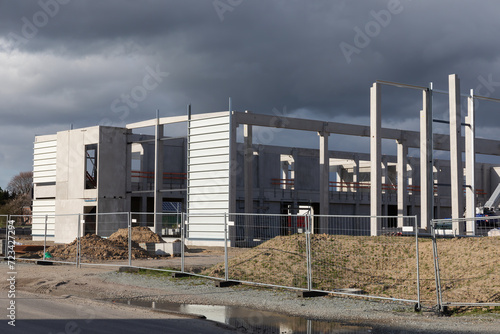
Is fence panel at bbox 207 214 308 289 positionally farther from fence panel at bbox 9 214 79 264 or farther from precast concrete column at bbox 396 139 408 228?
precast concrete column at bbox 396 139 408 228

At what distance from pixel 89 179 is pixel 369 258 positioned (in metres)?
26.0

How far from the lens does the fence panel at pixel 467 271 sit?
11280 millimetres

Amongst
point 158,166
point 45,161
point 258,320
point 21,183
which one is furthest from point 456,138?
point 21,183

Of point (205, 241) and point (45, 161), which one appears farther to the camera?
point (45, 161)

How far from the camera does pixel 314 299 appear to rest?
12773 mm

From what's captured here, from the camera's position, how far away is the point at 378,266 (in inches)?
583

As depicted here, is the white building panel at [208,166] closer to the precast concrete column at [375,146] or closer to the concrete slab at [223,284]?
the precast concrete column at [375,146]

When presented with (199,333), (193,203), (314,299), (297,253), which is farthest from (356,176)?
(199,333)

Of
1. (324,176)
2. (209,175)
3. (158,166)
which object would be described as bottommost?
(209,175)

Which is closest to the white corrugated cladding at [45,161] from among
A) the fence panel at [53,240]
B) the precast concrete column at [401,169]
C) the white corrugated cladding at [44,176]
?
the white corrugated cladding at [44,176]

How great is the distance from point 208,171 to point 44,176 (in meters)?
14.4

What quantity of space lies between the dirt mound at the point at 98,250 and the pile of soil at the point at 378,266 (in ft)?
28.8

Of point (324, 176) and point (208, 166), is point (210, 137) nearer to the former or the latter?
point (208, 166)

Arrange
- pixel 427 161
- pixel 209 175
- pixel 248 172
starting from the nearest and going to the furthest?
pixel 427 161
pixel 209 175
pixel 248 172
